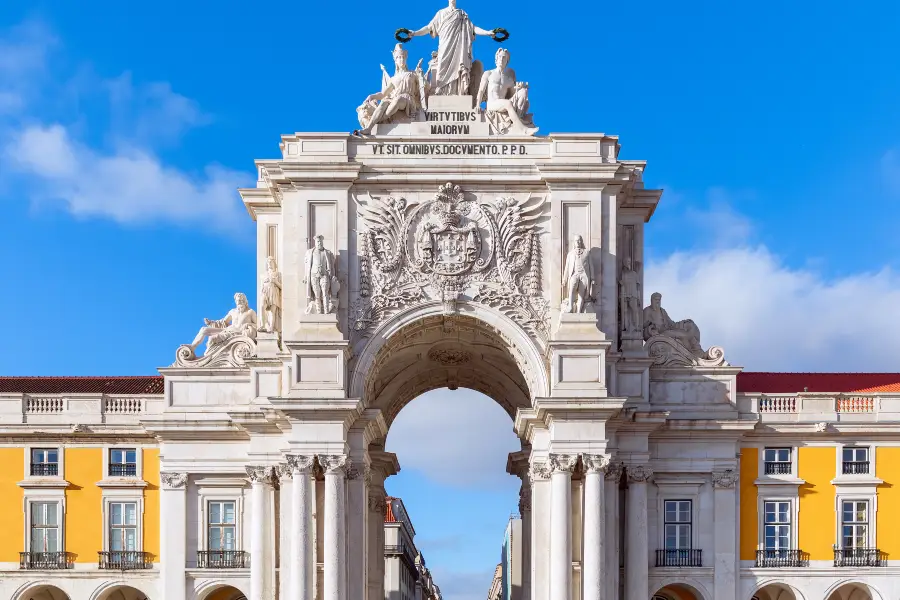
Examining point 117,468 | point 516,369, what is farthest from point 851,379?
point 117,468

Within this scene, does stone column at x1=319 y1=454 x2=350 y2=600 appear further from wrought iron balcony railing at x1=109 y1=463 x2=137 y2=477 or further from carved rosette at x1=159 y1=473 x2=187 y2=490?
wrought iron balcony railing at x1=109 y1=463 x2=137 y2=477

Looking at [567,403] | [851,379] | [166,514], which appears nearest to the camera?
[567,403]

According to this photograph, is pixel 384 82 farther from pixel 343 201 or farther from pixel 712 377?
pixel 712 377

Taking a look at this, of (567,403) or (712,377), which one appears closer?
(567,403)

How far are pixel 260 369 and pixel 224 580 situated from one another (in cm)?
711

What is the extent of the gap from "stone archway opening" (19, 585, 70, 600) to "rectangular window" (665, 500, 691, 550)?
2071cm

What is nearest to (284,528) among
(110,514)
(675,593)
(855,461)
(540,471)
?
(110,514)

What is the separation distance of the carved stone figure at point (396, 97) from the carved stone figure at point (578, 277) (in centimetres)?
736

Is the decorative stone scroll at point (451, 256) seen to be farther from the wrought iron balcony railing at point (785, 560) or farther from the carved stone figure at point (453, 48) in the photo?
the wrought iron balcony railing at point (785, 560)

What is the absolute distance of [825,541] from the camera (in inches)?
2163

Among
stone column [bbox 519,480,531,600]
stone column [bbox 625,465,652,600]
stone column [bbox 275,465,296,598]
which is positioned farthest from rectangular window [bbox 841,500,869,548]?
stone column [bbox 275,465,296,598]

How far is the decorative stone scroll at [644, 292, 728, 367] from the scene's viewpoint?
5534 centimetres

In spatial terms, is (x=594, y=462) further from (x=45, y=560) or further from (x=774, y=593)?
(x=45, y=560)

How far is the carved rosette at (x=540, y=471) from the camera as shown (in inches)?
2079
